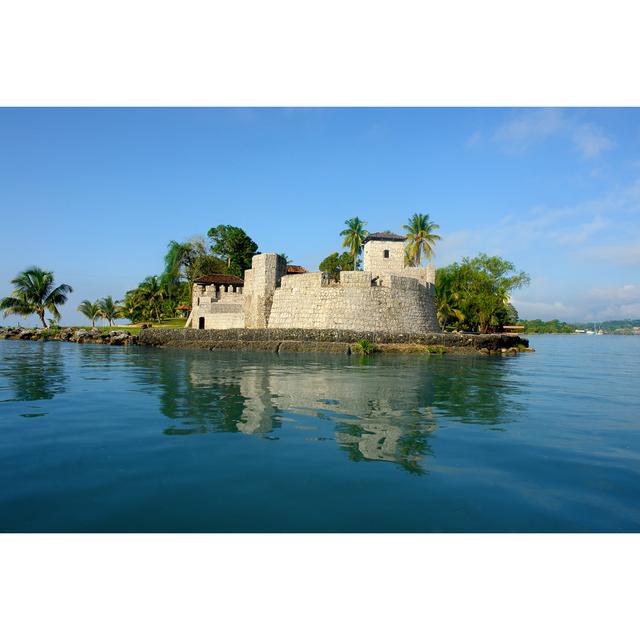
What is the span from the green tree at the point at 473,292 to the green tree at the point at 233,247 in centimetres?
2733

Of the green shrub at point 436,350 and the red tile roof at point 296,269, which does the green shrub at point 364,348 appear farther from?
the red tile roof at point 296,269

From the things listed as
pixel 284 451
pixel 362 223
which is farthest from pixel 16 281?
pixel 284 451

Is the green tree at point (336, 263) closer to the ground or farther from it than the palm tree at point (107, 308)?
farther from it

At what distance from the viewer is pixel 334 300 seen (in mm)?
33375

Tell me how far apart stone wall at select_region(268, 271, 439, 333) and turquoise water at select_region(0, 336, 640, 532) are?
21797mm

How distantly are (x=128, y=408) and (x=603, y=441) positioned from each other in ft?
28.7

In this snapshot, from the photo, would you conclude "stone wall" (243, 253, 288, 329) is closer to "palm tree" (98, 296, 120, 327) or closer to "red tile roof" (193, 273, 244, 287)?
"red tile roof" (193, 273, 244, 287)

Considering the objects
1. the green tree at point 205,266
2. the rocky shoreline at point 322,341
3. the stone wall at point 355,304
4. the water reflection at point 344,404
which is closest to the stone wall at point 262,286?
the stone wall at point 355,304

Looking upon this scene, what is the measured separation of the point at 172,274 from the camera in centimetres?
5959

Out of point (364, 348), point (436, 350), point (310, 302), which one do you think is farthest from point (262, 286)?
point (436, 350)

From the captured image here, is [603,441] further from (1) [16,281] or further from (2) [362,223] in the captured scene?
(1) [16,281]

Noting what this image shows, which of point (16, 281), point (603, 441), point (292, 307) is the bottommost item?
point (603, 441)

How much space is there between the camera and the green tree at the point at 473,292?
48719 millimetres

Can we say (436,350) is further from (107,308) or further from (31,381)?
(107,308)
